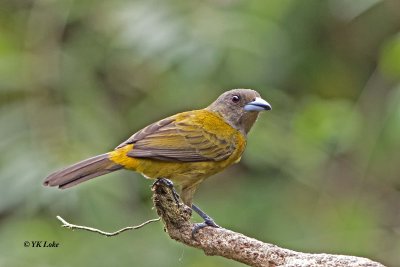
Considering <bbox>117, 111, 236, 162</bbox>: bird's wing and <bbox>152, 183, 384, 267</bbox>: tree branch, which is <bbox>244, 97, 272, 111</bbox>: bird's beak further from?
<bbox>152, 183, 384, 267</bbox>: tree branch

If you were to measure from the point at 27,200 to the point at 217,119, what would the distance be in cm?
118

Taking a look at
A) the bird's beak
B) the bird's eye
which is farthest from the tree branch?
the bird's eye

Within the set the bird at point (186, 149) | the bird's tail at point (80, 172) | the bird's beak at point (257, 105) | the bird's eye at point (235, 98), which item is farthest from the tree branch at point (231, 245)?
the bird's eye at point (235, 98)

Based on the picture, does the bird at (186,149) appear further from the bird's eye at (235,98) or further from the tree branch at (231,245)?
the tree branch at (231,245)

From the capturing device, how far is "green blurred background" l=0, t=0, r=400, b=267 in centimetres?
524

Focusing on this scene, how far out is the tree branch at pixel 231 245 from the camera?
3109 millimetres

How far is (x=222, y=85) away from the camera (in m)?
5.97

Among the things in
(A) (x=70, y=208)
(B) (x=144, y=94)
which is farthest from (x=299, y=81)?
(A) (x=70, y=208)

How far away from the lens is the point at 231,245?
3.41m

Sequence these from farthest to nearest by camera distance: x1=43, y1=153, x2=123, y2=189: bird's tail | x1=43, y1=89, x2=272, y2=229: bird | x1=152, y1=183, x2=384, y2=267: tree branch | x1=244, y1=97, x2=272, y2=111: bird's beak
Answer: x1=244, y1=97, x2=272, y2=111: bird's beak → x1=43, y1=89, x2=272, y2=229: bird → x1=43, y1=153, x2=123, y2=189: bird's tail → x1=152, y1=183, x2=384, y2=267: tree branch

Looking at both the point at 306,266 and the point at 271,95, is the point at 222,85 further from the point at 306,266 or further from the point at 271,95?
the point at 306,266

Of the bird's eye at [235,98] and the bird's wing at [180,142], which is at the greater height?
the bird's eye at [235,98]

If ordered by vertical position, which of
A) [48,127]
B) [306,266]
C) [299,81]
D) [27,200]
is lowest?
[27,200]

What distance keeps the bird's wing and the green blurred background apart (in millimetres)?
631
